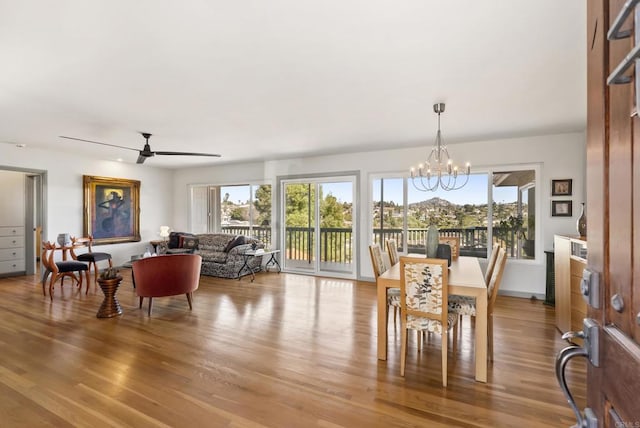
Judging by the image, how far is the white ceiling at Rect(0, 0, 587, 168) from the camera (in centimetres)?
187

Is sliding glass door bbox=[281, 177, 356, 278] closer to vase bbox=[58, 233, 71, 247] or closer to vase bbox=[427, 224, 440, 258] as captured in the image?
vase bbox=[427, 224, 440, 258]

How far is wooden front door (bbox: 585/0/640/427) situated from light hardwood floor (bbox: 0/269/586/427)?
1.58 m

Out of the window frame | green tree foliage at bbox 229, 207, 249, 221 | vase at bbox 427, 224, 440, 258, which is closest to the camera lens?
vase at bbox 427, 224, 440, 258

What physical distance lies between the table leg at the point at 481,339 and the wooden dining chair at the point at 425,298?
22cm

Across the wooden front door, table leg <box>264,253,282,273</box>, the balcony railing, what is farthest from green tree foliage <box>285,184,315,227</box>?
the wooden front door

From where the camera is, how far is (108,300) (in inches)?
150

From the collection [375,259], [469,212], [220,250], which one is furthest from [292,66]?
[220,250]

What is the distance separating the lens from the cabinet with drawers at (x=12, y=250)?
5.93 m

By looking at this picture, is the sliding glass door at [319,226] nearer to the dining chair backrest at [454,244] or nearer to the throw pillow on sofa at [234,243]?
the throw pillow on sofa at [234,243]

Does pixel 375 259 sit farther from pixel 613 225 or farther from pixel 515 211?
pixel 515 211

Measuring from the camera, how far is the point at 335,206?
250 inches

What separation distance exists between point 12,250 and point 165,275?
4.64 meters

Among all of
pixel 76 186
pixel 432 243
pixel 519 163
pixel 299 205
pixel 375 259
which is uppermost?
pixel 519 163

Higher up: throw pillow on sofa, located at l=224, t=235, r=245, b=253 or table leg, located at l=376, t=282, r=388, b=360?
throw pillow on sofa, located at l=224, t=235, r=245, b=253
